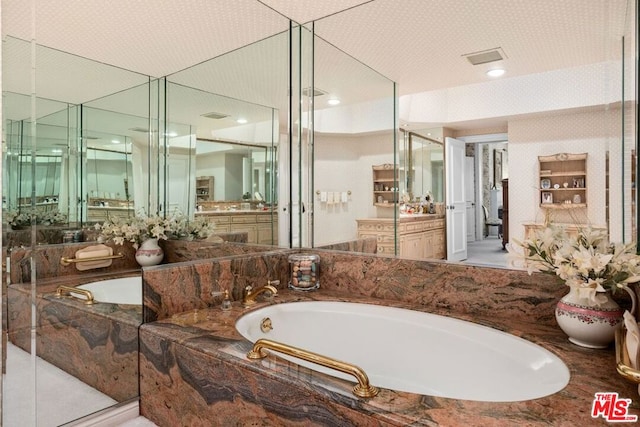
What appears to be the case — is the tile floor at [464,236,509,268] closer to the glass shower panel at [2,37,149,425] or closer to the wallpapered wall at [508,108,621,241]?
the wallpapered wall at [508,108,621,241]

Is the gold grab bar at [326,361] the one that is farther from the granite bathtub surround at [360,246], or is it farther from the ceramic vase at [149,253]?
the granite bathtub surround at [360,246]

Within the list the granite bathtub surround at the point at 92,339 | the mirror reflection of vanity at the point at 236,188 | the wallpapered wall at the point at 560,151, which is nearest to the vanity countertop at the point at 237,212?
the mirror reflection of vanity at the point at 236,188

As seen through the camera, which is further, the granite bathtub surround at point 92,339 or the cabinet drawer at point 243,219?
the cabinet drawer at point 243,219

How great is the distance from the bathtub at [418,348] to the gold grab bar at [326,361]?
0.30 metres

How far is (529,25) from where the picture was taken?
2.12 metres

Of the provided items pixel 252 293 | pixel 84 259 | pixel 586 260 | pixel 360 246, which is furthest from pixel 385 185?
pixel 84 259

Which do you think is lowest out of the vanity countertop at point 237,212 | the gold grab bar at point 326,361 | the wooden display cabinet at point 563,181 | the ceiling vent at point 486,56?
the gold grab bar at point 326,361

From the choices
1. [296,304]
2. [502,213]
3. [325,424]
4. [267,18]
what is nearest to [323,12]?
[267,18]

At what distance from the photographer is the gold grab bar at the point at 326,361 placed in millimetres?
1103

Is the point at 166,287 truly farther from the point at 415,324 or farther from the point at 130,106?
the point at 415,324

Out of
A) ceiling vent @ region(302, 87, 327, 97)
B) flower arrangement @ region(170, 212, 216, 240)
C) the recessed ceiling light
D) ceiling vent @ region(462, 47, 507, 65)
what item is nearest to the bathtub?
flower arrangement @ region(170, 212, 216, 240)

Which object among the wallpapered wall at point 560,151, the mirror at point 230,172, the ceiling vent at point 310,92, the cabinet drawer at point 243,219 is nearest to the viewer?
the wallpapered wall at point 560,151

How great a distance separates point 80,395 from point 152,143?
4.11 feet

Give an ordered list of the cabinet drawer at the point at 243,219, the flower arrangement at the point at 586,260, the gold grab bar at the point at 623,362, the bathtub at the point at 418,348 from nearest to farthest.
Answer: the gold grab bar at the point at 623,362 < the flower arrangement at the point at 586,260 < the bathtub at the point at 418,348 < the cabinet drawer at the point at 243,219
